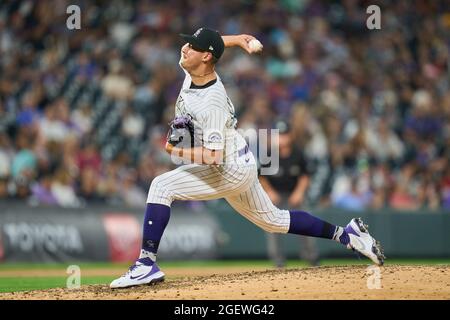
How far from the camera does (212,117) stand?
7223mm

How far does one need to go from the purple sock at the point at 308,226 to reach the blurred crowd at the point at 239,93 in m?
5.32

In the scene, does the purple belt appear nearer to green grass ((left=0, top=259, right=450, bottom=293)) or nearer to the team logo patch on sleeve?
the team logo patch on sleeve

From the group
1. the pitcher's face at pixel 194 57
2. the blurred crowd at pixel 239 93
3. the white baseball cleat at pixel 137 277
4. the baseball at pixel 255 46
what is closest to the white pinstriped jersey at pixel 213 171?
the pitcher's face at pixel 194 57

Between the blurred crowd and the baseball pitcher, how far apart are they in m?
5.79

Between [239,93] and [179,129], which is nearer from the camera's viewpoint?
[179,129]

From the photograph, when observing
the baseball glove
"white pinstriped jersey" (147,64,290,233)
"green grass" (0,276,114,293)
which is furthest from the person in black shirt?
A: the baseball glove

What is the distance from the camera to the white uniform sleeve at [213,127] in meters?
7.18

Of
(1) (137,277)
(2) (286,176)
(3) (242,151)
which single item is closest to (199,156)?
(3) (242,151)

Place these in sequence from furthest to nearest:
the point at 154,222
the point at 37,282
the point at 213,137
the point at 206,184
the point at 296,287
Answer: the point at 37,282, the point at 206,184, the point at 154,222, the point at 296,287, the point at 213,137

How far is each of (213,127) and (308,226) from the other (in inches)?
56.8

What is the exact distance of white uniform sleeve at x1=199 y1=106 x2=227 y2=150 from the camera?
23.6ft

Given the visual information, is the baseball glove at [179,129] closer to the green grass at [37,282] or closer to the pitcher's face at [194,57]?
the pitcher's face at [194,57]

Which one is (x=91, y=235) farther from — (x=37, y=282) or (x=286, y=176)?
(x=37, y=282)

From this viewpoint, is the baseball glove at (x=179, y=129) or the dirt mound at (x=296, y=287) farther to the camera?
the baseball glove at (x=179, y=129)
